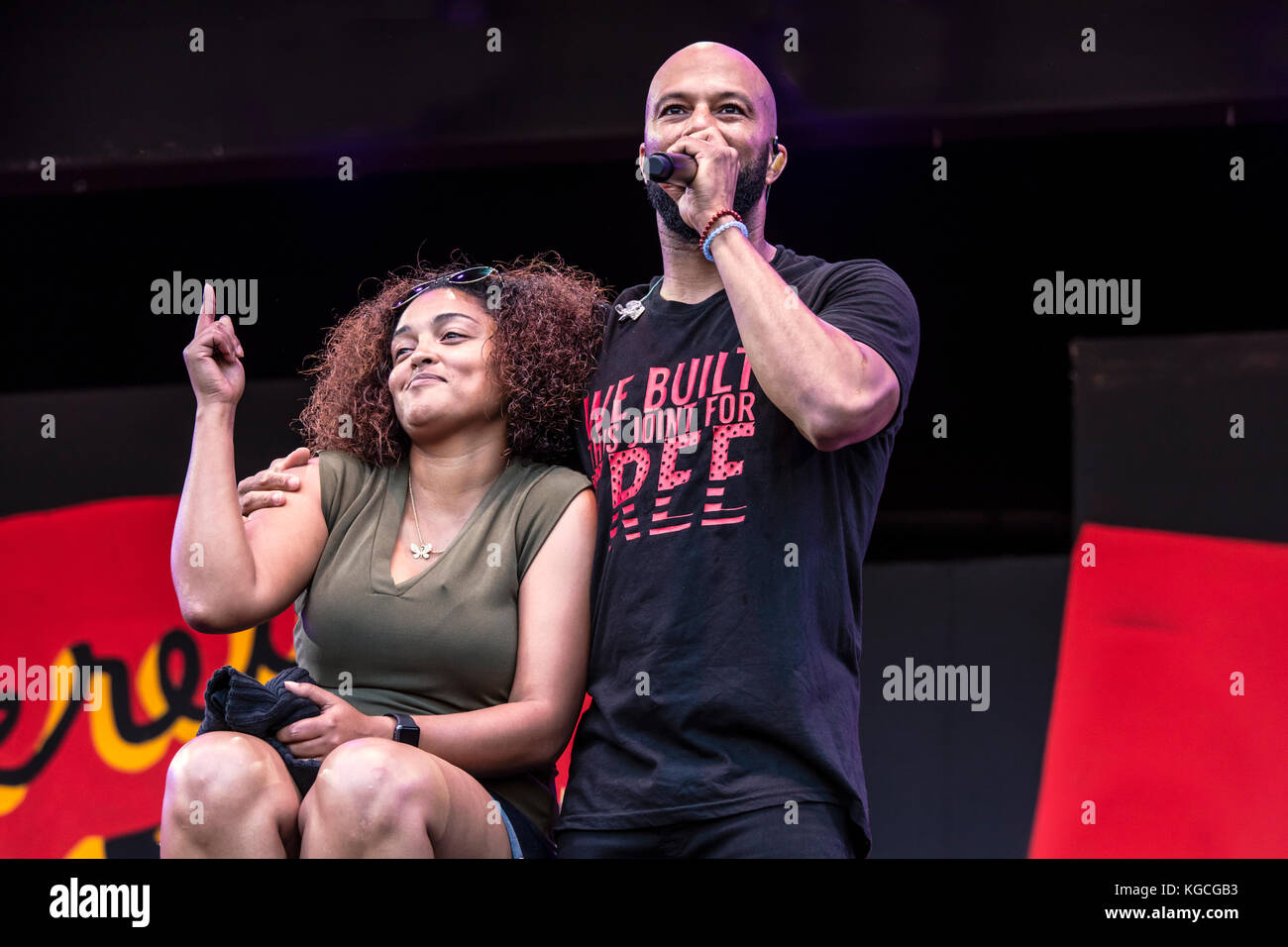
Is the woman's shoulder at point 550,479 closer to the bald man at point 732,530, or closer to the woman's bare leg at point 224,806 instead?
the bald man at point 732,530

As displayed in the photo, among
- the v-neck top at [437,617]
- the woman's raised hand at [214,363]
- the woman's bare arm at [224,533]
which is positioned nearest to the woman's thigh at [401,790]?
the v-neck top at [437,617]

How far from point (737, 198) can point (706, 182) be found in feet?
0.32

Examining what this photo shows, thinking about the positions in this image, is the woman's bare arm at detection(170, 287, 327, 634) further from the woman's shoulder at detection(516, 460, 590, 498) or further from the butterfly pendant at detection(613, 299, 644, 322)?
the butterfly pendant at detection(613, 299, 644, 322)

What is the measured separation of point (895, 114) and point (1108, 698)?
4.44 feet

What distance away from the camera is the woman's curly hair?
188 centimetres

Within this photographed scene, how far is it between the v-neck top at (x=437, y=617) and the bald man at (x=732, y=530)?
0.29 ft

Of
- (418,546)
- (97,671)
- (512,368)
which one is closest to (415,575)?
(418,546)

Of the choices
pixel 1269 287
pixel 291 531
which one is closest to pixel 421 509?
pixel 291 531

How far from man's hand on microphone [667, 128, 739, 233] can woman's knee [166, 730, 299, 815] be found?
823 mm

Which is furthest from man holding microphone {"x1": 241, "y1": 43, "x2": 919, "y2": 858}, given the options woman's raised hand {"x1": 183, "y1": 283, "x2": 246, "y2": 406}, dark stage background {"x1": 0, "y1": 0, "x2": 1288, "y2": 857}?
dark stage background {"x1": 0, "y1": 0, "x2": 1288, "y2": 857}

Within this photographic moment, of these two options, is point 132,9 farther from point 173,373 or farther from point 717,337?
point 717,337

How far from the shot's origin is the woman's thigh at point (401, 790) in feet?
4.78

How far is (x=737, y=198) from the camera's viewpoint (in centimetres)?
180

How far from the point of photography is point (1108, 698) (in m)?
3.02
